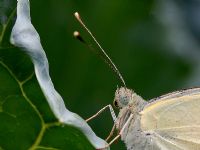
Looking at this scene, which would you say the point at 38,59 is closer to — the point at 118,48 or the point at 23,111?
the point at 23,111

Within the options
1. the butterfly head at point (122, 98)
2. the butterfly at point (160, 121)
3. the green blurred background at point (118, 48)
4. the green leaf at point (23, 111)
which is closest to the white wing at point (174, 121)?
the butterfly at point (160, 121)

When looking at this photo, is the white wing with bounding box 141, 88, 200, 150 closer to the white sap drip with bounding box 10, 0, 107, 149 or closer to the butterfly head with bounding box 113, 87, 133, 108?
the butterfly head with bounding box 113, 87, 133, 108

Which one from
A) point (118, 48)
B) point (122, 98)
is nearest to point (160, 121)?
point (122, 98)

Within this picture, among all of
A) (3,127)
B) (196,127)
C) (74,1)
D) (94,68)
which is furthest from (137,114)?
(3,127)

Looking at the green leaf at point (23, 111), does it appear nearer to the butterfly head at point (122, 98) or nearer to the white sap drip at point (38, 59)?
the white sap drip at point (38, 59)

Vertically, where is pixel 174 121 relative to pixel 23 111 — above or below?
below

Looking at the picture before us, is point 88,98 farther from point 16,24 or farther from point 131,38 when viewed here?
point 16,24
